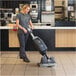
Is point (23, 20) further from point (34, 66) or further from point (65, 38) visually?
point (65, 38)

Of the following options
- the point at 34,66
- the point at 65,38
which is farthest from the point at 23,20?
the point at 65,38

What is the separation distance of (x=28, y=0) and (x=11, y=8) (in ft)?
2.21

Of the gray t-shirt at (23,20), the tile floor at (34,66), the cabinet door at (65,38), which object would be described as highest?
the gray t-shirt at (23,20)

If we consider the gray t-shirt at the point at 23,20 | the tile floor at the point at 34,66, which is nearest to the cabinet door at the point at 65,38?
the tile floor at the point at 34,66

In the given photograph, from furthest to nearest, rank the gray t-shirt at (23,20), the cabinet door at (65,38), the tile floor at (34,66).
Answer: the cabinet door at (65,38) < the gray t-shirt at (23,20) < the tile floor at (34,66)

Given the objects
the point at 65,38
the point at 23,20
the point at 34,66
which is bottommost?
the point at 34,66

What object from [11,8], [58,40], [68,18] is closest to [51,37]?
[58,40]

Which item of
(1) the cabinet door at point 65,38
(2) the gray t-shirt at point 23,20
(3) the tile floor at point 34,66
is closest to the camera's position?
(3) the tile floor at point 34,66

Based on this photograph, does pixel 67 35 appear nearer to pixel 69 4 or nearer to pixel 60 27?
pixel 60 27

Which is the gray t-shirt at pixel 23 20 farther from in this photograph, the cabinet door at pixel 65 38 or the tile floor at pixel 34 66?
the cabinet door at pixel 65 38

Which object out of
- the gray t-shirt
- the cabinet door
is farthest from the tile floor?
the gray t-shirt

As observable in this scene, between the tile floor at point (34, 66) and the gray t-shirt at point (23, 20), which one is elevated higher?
the gray t-shirt at point (23, 20)

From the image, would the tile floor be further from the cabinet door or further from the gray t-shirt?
the gray t-shirt

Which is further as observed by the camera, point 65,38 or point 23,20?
point 65,38
